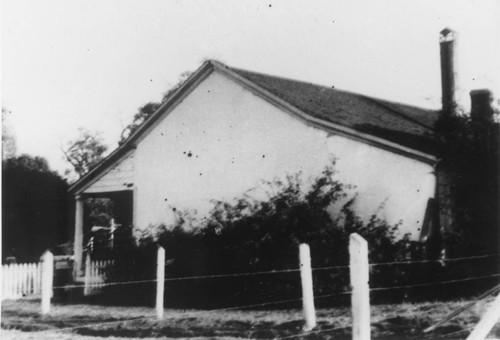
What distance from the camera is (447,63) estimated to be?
1791 cm

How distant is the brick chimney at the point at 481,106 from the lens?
44.8 ft

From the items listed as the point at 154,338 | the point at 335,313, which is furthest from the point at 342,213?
the point at 154,338

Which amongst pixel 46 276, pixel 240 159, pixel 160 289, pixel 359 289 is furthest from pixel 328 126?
pixel 359 289

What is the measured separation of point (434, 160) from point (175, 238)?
19.8 feet

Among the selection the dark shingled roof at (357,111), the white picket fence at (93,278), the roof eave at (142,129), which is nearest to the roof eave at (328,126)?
the dark shingled roof at (357,111)

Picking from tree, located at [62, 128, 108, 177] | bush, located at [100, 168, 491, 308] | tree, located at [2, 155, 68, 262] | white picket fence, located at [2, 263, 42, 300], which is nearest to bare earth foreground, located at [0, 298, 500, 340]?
bush, located at [100, 168, 491, 308]

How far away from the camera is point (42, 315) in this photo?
11.4 m

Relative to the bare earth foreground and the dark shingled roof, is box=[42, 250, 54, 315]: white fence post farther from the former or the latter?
A: the dark shingled roof

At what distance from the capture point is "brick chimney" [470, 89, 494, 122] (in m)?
13.6

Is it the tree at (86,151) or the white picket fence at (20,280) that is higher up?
the tree at (86,151)

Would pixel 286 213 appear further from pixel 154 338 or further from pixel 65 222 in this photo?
pixel 65 222

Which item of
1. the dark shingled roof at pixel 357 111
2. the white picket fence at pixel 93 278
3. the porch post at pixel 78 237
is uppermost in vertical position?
the dark shingled roof at pixel 357 111

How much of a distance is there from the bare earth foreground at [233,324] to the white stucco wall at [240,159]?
3.24 metres

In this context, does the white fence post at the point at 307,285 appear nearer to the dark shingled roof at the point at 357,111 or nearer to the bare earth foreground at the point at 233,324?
the bare earth foreground at the point at 233,324
